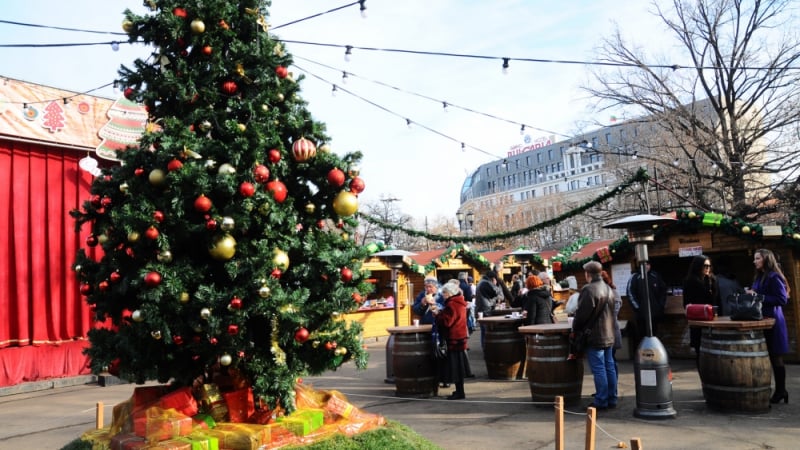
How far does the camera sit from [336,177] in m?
5.38

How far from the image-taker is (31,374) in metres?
11.5

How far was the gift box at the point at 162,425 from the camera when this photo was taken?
4.79m

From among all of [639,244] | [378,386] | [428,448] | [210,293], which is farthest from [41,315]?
[639,244]

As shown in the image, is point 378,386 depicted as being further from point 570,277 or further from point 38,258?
point 38,258

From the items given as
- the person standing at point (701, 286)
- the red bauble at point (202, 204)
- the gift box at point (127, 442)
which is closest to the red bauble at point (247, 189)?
the red bauble at point (202, 204)

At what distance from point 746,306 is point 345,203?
4854mm

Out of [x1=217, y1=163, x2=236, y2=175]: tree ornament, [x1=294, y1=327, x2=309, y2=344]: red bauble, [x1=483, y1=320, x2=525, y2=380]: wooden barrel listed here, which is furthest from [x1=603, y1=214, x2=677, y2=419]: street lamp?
[x1=217, y1=163, x2=236, y2=175]: tree ornament

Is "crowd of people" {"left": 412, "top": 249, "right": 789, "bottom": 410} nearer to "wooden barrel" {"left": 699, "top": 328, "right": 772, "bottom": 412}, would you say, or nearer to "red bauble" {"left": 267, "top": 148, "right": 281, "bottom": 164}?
"wooden barrel" {"left": 699, "top": 328, "right": 772, "bottom": 412}

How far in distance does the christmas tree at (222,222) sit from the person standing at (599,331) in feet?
10.4

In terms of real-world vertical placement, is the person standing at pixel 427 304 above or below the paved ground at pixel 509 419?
above

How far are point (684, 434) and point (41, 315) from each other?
1123cm

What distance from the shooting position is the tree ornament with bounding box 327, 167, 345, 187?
17.6ft

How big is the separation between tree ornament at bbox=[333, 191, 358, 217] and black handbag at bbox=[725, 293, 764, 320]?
4696 mm

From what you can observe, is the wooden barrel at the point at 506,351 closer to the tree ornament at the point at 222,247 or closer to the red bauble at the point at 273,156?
the red bauble at the point at 273,156
